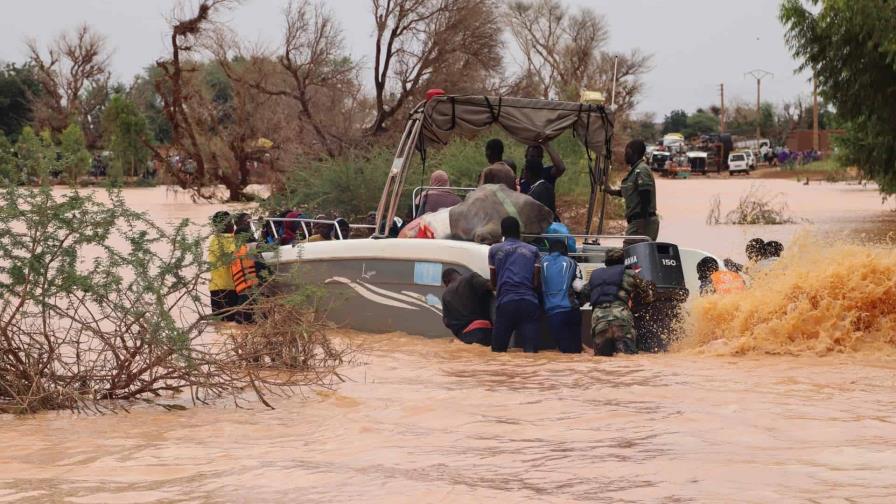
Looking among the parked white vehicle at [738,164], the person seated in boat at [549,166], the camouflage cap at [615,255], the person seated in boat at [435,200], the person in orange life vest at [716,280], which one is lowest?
the person in orange life vest at [716,280]

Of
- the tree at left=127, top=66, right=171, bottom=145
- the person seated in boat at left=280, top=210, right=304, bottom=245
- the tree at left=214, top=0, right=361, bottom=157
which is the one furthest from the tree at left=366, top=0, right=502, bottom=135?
the tree at left=127, top=66, right=171, bottom=145

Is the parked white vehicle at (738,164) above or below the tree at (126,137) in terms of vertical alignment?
below

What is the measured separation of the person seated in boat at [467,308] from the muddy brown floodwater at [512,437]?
0.17 metres

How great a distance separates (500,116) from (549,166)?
99cm

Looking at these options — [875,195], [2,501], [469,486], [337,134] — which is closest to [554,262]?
[469,486]

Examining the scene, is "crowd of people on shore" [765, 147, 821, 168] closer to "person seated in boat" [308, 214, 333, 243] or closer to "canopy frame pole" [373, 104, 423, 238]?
"person seated in boat" [308, 214, 333, 243]

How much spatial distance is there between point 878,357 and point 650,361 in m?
1.70

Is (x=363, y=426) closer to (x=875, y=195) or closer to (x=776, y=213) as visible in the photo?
(x=776, y=213)

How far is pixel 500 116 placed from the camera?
491 inches

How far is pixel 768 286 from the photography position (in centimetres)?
1136

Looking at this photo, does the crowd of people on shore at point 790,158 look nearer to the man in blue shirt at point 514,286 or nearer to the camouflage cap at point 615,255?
the camouflage cap at point 615,255

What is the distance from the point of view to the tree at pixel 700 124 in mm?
125363

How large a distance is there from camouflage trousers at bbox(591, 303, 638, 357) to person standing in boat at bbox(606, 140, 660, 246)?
71.6 inches

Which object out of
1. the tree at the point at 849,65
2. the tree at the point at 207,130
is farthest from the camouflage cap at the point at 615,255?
the tree at the point at 207,130
